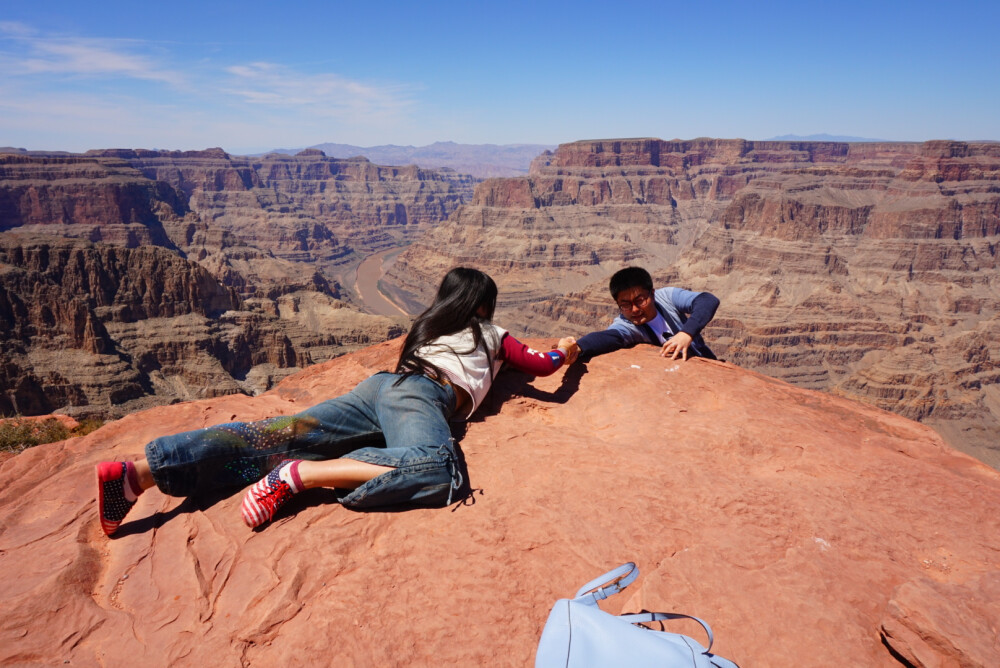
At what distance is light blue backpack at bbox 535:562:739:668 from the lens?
5.62ft

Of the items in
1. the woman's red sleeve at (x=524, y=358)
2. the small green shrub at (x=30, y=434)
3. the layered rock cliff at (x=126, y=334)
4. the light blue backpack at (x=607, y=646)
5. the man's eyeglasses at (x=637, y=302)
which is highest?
the man's eyeglasses at (x=637, y=302)

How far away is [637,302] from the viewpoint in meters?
5.76

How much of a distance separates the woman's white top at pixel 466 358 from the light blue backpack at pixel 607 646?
7.27ft

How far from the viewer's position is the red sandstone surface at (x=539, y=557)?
2156 millimetres

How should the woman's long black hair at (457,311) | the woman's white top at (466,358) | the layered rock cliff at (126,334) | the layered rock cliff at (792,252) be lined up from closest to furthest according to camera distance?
the woman's white top at (466,358) → the woman's long black hair at (457,311) → the layered rock cliff at (126,334) → the layered rock cliff at (792,252)

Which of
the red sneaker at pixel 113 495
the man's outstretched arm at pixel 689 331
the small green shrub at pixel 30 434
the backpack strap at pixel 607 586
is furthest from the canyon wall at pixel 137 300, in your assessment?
the backpack strap at pixel 607 586

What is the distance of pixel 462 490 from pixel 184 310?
44.3 m

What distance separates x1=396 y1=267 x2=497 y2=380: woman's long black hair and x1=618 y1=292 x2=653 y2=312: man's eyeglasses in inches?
81.6

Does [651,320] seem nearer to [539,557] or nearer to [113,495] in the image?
[539,557]

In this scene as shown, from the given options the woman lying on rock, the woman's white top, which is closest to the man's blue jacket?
the woman lying on rock

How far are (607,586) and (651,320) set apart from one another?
13.9 feet

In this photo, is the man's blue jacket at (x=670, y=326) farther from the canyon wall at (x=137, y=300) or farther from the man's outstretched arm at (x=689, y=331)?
the canyon wall at (x=137, y=300)

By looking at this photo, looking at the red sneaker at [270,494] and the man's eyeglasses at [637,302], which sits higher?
the man's eyeglasses at [637,302]

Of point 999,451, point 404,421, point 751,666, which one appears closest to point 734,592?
point 751,666
